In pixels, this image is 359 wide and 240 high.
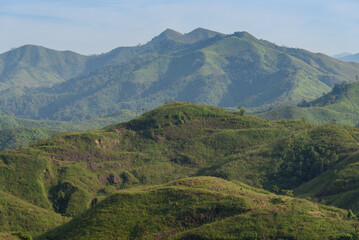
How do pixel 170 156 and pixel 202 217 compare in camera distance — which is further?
pixel 170 156

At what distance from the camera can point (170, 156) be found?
6206 inches

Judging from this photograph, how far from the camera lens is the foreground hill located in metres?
67.2

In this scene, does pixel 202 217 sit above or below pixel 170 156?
above

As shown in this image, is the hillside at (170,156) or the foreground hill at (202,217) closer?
the foreground hill at (202,217)

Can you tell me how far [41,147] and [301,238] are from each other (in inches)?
3933

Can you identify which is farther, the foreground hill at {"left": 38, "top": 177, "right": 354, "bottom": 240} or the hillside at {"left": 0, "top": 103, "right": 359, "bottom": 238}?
the hillside at {"left": 0, "top": 103, "right": 359, "bottom": 238}

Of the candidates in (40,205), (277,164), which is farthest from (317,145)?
(40,205)

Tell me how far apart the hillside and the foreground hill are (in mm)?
25679

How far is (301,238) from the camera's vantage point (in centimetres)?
6438

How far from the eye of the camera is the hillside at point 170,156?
122 metres

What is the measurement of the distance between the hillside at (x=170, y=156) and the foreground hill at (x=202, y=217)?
2568 cm

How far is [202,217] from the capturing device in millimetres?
74438

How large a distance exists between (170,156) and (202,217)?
83.6 meters

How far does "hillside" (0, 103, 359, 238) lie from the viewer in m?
122
